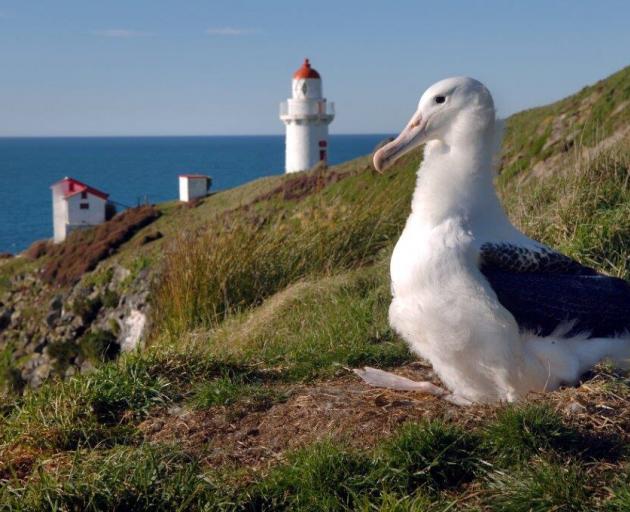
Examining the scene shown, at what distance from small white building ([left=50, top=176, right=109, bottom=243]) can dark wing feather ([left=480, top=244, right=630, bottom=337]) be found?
4338 centimetres

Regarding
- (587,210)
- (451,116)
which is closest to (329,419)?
(451,116)

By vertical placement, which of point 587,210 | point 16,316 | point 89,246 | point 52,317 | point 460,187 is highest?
point 460,187

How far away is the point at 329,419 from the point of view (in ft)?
13.4

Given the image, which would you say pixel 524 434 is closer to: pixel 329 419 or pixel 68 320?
pixel 329 419

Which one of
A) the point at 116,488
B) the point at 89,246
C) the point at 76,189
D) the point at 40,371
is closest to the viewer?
the point at 116,488

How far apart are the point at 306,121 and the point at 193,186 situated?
779 cm

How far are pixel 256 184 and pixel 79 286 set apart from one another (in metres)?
12.5

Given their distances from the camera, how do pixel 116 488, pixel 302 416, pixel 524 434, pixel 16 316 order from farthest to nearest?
pixel 16 316 < pixel 302 416 < pixel 524 434 < pixel 116 488

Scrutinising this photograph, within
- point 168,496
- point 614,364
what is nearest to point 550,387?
point 614,364

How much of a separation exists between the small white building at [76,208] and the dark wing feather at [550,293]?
43.4 m

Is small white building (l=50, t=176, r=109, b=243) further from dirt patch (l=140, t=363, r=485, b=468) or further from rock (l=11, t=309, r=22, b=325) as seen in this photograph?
dirt patch (l=140, t=363, r=485, b=468)

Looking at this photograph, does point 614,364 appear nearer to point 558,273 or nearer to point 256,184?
point 558,273

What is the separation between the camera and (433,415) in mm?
3969

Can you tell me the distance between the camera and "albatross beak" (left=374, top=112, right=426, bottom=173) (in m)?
4.24
